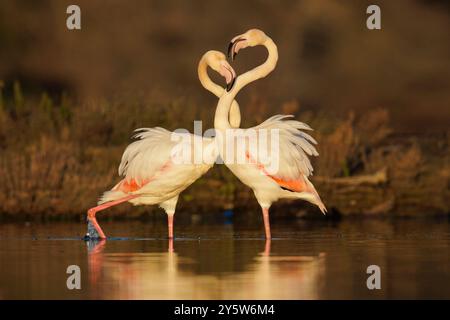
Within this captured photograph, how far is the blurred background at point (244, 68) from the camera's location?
21.6 metres

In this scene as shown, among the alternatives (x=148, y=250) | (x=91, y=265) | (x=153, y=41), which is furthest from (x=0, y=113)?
(x=91, y=265)

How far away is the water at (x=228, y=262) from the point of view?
32.9ft

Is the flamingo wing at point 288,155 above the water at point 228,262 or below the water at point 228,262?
above

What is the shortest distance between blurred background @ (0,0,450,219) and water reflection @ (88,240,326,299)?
8663 mm

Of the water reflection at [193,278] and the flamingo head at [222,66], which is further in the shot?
the flamingo head at [222,66]

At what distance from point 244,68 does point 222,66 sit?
8.20 meters

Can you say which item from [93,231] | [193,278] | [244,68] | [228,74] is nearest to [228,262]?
[193,278]

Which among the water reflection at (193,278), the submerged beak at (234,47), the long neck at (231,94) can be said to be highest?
the submerged beak at (234,47)

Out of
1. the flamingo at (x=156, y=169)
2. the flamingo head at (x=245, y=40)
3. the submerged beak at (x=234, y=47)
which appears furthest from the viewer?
the flamingo head at (x=245, y=40)

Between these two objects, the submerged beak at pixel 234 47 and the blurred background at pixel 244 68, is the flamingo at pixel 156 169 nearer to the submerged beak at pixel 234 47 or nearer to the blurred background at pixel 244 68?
the submerged beak at pixel 234 47

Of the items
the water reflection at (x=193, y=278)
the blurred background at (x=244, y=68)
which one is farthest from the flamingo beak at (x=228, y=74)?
the blurred background at (x=244, y=68)

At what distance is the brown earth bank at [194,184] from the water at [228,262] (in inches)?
64.0

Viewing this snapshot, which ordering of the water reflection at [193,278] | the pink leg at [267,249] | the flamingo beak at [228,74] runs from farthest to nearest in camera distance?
the flamingo beak at [228,74], the pink leg at [267,249], the water reflection at [193,278]

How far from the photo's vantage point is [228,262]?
12.2 meters
